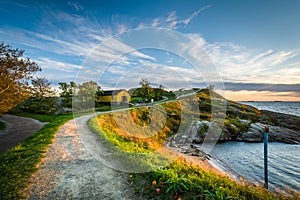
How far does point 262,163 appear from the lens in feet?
38.6

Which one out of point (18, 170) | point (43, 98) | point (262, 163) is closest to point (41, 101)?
point (43, 98)

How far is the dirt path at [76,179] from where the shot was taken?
3.75 meters

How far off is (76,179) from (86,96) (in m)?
26.3

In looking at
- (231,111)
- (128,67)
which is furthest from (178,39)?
(231,111)

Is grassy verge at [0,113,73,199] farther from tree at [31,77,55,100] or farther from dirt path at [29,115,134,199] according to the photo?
tree at [31,77,55,100]

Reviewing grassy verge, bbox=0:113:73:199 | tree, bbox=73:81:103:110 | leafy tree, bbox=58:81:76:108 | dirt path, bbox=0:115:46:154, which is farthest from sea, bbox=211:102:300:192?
leafy tree, bbox=58:81:76:108

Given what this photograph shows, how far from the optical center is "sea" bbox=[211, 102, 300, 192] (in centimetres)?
898

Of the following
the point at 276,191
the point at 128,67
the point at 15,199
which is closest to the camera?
the point at 15,199

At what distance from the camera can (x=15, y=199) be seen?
3.46 m

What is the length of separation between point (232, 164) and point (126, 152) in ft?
31.2

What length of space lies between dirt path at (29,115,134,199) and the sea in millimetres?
9107

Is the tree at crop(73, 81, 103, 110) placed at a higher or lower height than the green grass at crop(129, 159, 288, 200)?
higher

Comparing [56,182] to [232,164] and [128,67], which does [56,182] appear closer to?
[128,67]

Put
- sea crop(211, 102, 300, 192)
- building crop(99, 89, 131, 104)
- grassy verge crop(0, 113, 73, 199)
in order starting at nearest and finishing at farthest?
grassy verge crop(0, 113, 73, 199) < sea crop(211, 102, 300, 192) < building crop(99, 89, 131, 104)
